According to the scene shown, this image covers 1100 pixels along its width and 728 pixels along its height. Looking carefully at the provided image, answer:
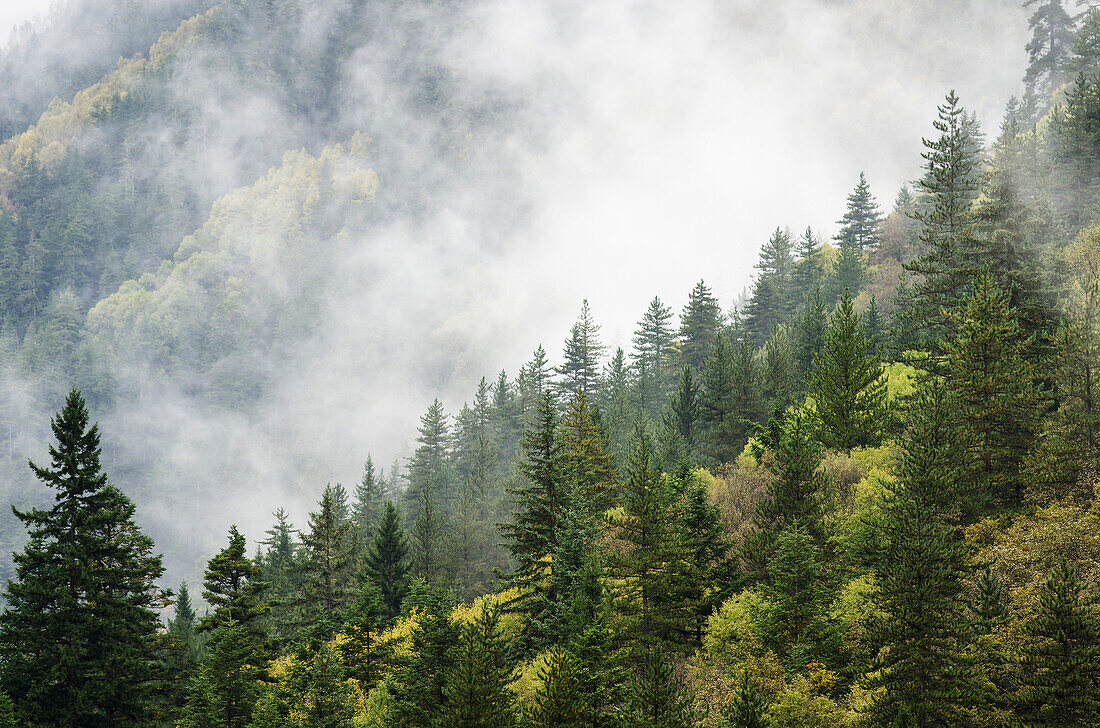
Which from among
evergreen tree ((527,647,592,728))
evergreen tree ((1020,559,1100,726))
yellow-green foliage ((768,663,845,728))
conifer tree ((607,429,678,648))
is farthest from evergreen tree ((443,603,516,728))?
evergreen tree ((1020,559,1100,726))

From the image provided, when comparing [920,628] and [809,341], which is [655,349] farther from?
[920,628]

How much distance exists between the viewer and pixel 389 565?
4541cm

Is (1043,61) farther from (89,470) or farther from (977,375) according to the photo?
(89,470)

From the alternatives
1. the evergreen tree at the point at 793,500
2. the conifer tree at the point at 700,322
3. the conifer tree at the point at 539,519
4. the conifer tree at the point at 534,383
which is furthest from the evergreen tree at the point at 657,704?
the conifer tree at the point at 534,383

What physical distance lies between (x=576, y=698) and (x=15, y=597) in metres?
23.0

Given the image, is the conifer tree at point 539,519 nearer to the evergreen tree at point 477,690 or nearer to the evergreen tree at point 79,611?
the evergreen tree at point 477,690

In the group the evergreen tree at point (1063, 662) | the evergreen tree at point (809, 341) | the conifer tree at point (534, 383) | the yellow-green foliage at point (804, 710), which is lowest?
the yellow-green foliage at point (804, 710)

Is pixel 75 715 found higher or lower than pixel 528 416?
lower

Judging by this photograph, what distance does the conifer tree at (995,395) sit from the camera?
76.5 feet

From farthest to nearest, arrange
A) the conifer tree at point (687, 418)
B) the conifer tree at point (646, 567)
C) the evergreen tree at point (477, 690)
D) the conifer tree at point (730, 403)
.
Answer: the conifer tree at point (687, 418)
the conifer tree at point (730, 403)
the conifer tree at point (646, 567)
the evergreen tree at point (477, 690)

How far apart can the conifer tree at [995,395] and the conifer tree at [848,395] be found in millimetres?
6977

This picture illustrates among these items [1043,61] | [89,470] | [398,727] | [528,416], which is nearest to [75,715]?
[89,470]

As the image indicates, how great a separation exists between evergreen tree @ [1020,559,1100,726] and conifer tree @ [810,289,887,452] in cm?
1574

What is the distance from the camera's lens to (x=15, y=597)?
26.5 metres
